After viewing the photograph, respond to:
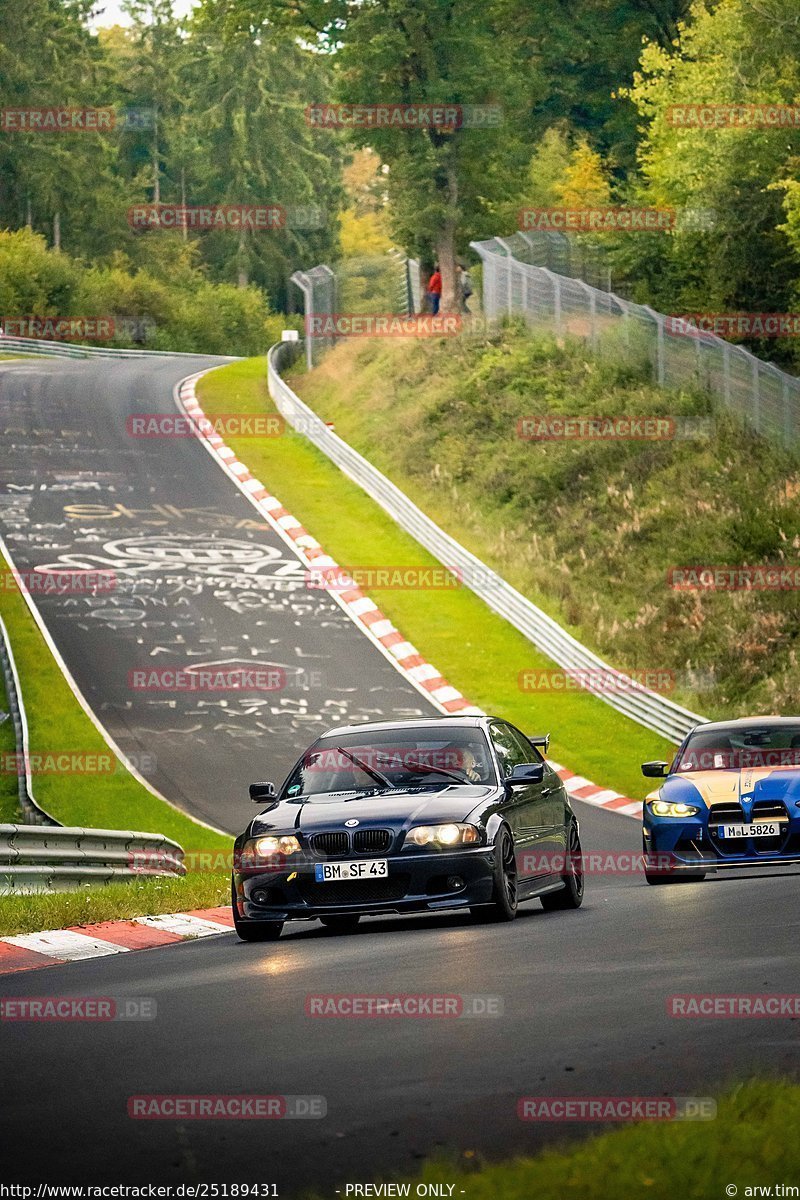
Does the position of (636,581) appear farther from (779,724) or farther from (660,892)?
(660,892)

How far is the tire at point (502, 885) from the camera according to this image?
42.1 ft

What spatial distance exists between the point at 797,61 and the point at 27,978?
38.4m

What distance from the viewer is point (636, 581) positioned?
117 ft

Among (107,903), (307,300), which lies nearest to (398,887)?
(107,903)

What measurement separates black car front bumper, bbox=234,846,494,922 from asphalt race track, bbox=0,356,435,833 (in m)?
9.95

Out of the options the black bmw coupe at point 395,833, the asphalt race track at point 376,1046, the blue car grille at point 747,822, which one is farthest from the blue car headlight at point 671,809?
the asphalt race track at point 376,1046

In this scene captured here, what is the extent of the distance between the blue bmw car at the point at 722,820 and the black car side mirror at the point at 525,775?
3.17 metres

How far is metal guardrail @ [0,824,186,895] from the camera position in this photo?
48.6ft

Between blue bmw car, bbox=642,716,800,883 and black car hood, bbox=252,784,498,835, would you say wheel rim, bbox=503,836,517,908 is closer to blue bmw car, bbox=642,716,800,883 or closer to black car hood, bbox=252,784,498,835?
black car hood, bbox=252,784,498,835

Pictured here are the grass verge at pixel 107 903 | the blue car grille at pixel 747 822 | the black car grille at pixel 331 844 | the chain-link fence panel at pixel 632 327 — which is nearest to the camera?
the black car grille at pixel 331 844

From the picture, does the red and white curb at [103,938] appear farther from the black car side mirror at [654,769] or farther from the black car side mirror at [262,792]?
the black car side mirror at [654,769]

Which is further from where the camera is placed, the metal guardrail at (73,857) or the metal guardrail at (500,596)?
the metal guardrail at (500,596)

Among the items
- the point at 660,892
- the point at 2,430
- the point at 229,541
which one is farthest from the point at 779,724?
the point at 2,430

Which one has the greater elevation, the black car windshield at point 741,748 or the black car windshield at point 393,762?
the black car windshield at point 393,762
